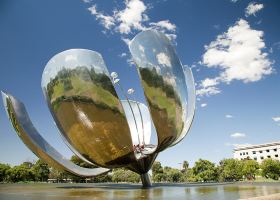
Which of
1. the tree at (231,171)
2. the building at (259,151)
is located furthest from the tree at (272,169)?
the building at (259,151)

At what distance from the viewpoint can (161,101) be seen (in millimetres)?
9766

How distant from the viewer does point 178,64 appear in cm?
1041

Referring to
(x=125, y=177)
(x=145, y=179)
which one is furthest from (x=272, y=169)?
(x=145, y=179)

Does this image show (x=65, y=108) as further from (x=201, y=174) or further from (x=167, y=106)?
(x=201, y=174)

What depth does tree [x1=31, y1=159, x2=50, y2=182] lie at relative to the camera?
49062mm

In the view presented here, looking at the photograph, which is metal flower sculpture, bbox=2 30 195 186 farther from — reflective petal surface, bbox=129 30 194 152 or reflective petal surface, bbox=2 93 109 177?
reflective petal surface, bbox=2 93 109 177

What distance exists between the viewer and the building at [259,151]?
84.6 meters

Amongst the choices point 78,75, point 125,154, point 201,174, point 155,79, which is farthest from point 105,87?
point 201,174

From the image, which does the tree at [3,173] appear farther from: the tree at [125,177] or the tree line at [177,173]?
the tree at [125,177]

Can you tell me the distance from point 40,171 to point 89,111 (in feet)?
144

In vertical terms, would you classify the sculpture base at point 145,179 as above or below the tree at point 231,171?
below

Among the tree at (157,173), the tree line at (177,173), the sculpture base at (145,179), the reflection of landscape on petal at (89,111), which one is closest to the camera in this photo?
the reflection of landscape on petal at (89,111)

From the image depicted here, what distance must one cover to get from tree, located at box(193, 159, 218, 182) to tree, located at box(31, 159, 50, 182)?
24.9 metres

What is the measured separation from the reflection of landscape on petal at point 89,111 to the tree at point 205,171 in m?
35.6
